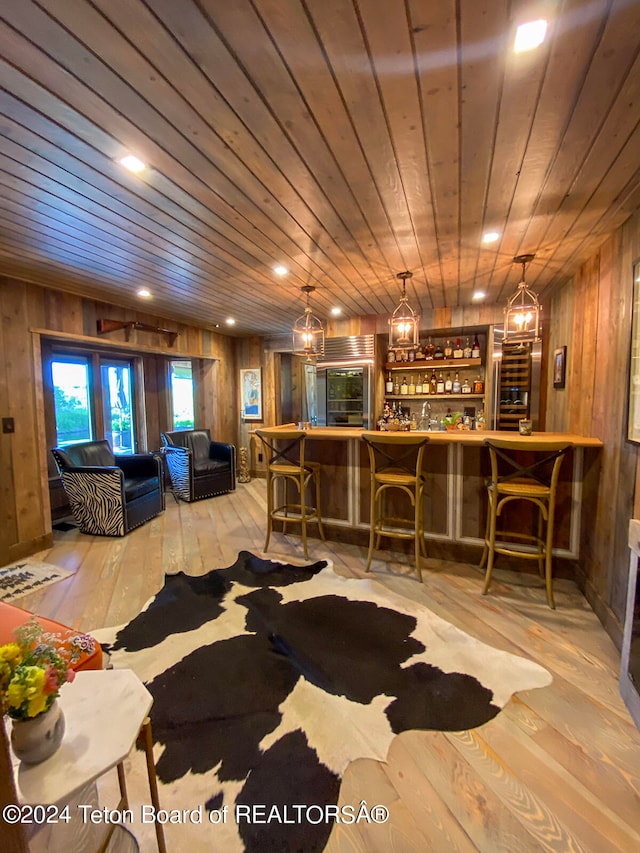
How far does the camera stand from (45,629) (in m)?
1.55

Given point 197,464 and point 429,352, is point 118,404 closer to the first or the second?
point 197,464

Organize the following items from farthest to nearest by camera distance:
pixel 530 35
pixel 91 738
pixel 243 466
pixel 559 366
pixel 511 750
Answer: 1. pixel 243 466
2. pixel 559 366
3. pixel 511 750
4. pixel 530 35
5. pixel 91 738

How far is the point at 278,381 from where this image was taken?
6590 mm

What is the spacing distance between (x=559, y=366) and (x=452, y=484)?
1.63 m

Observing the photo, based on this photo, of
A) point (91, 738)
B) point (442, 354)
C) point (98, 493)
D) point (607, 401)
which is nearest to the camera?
point (91, 738)

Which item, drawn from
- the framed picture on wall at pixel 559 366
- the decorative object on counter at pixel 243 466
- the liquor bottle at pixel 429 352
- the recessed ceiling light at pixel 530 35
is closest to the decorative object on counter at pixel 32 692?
the recessed ceiling light at pixel 530 35

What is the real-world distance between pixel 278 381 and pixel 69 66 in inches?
212

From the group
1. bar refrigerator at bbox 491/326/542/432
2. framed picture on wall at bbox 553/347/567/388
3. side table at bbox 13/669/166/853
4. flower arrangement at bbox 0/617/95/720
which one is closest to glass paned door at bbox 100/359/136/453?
side table at bbox 13/669/166/853

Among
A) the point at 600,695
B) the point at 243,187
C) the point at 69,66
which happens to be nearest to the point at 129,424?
the point at 243,187

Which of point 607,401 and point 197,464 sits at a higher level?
point 607,401

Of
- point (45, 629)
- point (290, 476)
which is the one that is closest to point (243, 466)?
point (290, 476)

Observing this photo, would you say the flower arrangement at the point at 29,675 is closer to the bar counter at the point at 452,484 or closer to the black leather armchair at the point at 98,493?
the bar counter at the point at 452,484

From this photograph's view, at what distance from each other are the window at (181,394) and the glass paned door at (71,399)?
1.30 metres

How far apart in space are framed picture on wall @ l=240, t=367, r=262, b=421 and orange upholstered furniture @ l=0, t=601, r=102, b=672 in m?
5.07
